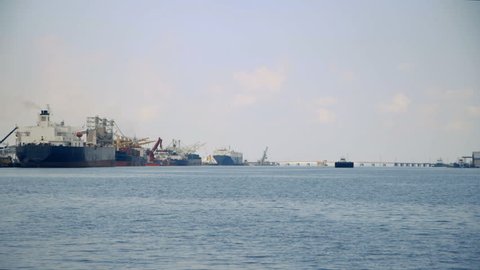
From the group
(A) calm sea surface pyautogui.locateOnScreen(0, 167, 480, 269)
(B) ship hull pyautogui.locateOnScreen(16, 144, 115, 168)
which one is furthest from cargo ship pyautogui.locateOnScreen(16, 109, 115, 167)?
(A) calm sea surface pyautogui.locateOnScreen(0, 167, 480, 269)

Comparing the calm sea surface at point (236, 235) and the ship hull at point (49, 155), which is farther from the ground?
the ship hull at point (49, 155)

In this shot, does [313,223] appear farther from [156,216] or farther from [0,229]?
[0,229]

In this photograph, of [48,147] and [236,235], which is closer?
[236,235]

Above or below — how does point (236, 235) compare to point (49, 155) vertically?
below

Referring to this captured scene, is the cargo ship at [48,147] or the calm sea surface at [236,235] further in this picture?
the cargo ship at [48,147]

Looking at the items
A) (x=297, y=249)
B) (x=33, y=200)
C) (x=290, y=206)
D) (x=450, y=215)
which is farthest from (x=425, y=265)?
(x=33, y=200)

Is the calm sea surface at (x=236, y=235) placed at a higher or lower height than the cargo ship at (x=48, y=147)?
lower

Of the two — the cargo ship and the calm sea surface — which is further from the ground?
the cargo ship

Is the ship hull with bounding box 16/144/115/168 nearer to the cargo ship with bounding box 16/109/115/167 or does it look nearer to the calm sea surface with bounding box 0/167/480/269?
the cargo ship with bounding box 16/109/115/167

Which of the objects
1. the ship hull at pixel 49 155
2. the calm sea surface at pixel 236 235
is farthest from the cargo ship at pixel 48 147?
the calm sea surface at pixel 236 235

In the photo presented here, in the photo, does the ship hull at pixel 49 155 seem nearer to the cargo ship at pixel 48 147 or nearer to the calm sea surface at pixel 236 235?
the cargo ship at pixel 48 147

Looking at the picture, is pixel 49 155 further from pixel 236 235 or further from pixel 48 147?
pixel 236 235

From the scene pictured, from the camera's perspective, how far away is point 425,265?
99.8 feet

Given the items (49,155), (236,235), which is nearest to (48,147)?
(49,155)
